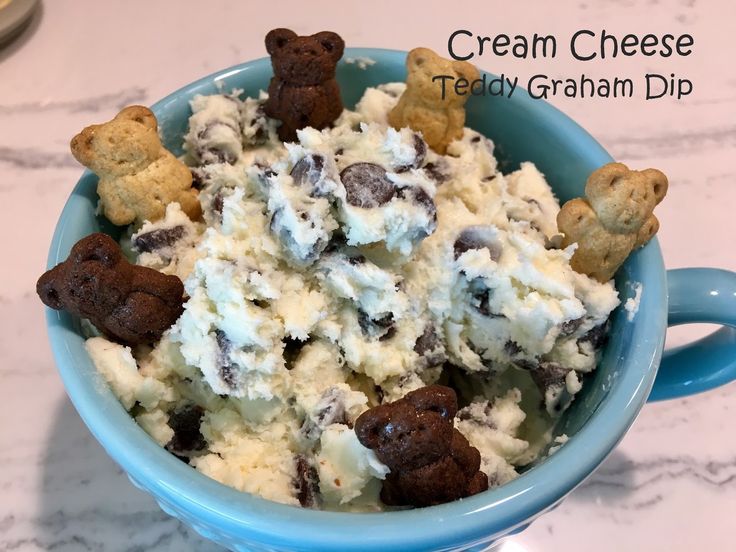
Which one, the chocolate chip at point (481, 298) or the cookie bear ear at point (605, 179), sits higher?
the cookie bear ear at point (605, 179)

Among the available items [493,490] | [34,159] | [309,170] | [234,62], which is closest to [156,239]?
[309,170]

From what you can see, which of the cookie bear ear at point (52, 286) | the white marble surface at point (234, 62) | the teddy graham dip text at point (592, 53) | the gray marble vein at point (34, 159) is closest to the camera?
the cookie bear ear at point (52, 286)

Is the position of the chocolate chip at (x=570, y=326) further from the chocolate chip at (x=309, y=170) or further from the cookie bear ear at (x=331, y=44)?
the cookie bear ear at (x=331, y=44)

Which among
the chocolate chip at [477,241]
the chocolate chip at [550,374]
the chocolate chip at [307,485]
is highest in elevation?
the chocolate chip at [477,241]

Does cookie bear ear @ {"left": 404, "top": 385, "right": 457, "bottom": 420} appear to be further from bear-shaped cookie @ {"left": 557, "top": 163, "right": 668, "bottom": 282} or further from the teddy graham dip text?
the teddy graham dip text

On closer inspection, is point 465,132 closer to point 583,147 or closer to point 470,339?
point 583,147

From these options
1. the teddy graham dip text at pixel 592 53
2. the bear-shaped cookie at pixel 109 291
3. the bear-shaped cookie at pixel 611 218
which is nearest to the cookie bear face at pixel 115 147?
the bear-shaped cookie at pixel 109 291

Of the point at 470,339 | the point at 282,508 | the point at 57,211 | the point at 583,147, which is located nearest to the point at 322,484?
the point at 282,508
